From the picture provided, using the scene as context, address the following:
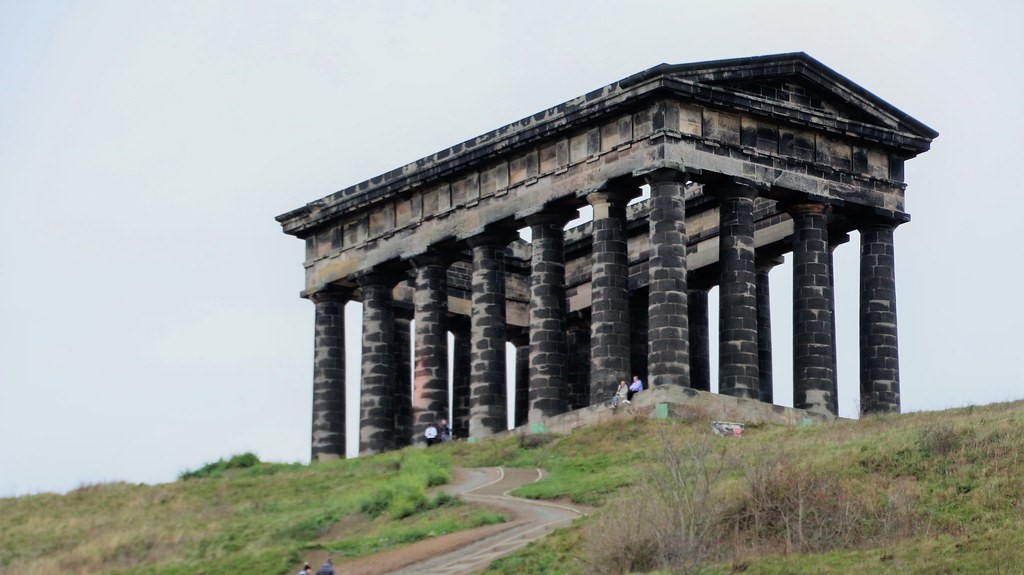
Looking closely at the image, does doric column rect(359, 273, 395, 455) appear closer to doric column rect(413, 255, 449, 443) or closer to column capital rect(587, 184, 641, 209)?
doric column rect(413, 255, 449, 443)

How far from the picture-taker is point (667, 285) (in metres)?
75.9

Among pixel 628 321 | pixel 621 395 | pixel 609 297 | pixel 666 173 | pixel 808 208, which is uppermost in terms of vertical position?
pixel 666 173

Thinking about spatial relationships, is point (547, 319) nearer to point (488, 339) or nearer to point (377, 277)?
point (488, 339)

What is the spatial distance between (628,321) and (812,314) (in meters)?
6.27

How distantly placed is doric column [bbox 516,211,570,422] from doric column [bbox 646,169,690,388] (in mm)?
5344

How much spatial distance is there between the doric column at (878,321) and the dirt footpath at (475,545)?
20.1 metres

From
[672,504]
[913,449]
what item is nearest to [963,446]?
[913,449]

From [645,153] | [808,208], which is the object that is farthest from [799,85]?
[645,153]

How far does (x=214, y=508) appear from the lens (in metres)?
69.6

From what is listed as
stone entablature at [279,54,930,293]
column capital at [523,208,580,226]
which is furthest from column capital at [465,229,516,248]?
column capital at [523,208,580,226]

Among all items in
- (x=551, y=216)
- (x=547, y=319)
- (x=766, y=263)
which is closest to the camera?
(x=547, y=319)

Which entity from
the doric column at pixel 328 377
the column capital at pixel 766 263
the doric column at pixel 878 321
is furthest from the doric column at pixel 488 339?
the doric column at pixel 878 321

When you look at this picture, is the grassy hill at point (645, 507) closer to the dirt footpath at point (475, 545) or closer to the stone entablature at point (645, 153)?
the dirt footpath at point (475, 545)

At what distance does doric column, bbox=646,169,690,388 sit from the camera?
2960 inches
